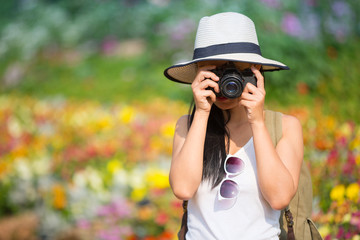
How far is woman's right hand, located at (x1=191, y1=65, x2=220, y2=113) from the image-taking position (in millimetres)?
1513

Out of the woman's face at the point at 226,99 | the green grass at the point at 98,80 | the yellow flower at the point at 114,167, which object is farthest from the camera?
the green grass at the point at 98,80

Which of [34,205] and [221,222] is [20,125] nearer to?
[34,205]

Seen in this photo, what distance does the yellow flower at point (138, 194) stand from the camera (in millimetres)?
3463

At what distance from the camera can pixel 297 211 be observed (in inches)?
67.3

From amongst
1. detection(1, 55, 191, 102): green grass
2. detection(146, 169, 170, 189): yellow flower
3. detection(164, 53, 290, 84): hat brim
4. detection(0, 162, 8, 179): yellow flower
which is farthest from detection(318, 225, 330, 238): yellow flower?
detection(1, 55, 191, 102): green grass

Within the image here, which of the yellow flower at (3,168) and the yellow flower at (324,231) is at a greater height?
the yellow flower at (3,168)

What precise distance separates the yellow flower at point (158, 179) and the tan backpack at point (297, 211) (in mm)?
1564

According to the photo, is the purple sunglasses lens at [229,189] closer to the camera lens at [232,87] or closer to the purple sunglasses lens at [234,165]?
the purple sunglasses lens at [234,165]

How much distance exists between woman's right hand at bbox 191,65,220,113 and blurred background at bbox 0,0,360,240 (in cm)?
116

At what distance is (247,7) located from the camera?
23.2 ft

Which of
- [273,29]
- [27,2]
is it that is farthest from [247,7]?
[27,2]

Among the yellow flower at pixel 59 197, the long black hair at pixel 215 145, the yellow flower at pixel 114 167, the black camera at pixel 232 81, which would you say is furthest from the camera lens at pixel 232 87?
the yellow flower at pixel 59 197

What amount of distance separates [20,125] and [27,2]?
11.2 meters

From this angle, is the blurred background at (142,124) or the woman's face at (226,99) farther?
the blurred background at (142,124)
